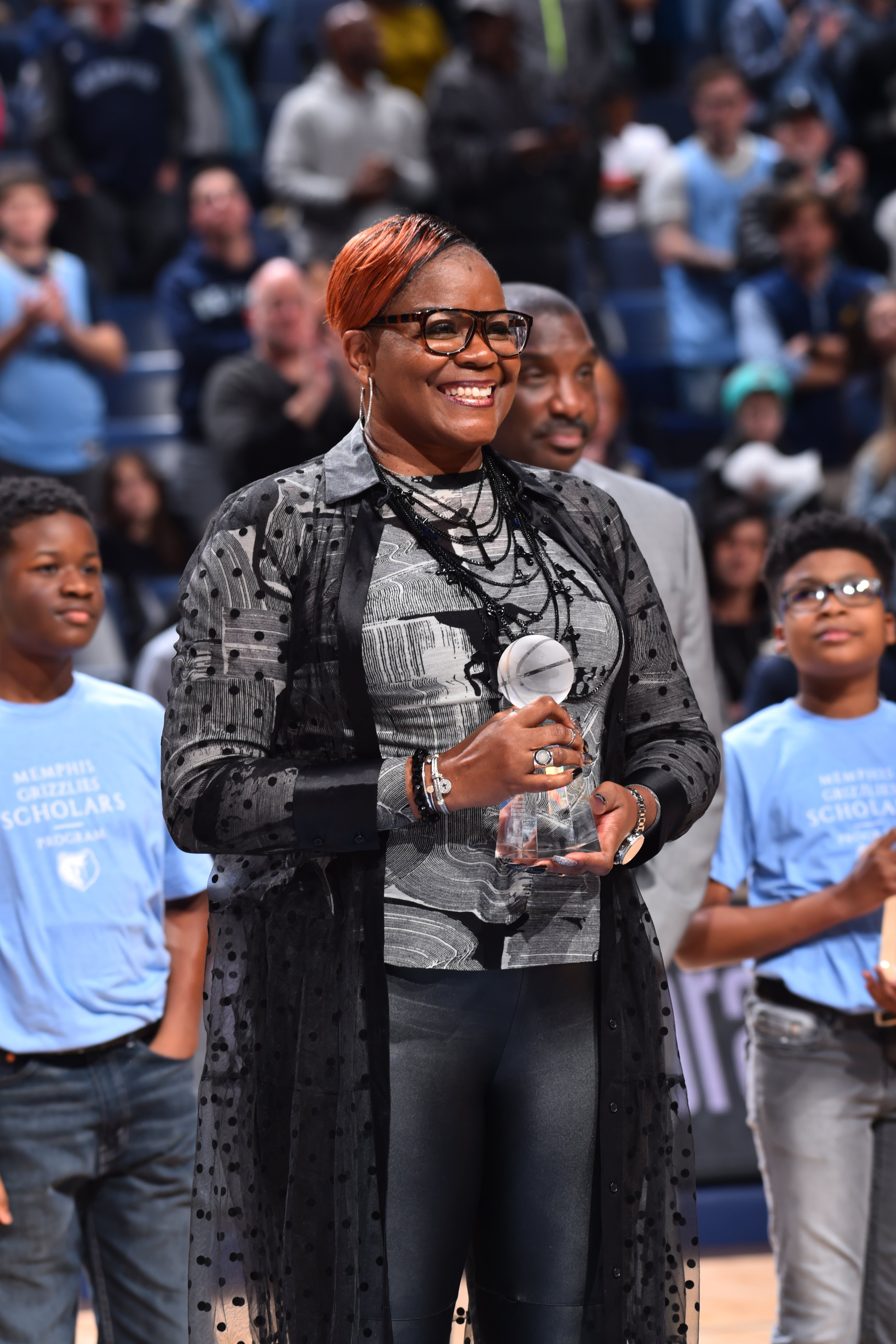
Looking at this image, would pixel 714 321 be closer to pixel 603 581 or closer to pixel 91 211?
pixel 91 211

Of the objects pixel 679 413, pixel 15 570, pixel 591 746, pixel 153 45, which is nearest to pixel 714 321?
pixel 679 413

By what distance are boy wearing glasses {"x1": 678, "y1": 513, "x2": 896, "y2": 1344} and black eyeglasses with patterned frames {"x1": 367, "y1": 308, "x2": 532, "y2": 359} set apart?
118 centimetres

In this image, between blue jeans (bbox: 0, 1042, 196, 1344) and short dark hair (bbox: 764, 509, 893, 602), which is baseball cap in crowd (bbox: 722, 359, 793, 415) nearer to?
short dark hair (bbox: 764, 509, 893, 602)

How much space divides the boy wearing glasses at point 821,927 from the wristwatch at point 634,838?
0.91m

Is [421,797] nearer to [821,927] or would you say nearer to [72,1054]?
[72,1054]

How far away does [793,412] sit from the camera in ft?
25.3

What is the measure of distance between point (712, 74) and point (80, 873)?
676 cm

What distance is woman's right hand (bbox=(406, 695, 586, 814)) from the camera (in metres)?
1.80

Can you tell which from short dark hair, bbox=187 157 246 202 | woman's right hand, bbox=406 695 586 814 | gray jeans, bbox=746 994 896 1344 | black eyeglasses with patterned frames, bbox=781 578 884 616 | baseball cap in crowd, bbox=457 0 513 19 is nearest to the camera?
woman's right hand, bbox=406 695 586 814

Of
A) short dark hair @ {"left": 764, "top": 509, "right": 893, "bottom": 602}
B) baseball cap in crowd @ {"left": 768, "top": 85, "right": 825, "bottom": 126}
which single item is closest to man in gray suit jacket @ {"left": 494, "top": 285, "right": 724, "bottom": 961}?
short dark hair @ {"left": 764, "top": 509, "right": 893, "bottom": 602}

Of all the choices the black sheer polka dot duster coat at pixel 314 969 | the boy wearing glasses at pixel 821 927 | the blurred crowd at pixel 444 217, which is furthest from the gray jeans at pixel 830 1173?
the blurred crowd at pixel 444 217

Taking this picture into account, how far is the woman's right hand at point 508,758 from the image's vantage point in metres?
1.80

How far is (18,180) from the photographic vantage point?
649 cm

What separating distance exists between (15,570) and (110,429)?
5.60 m
